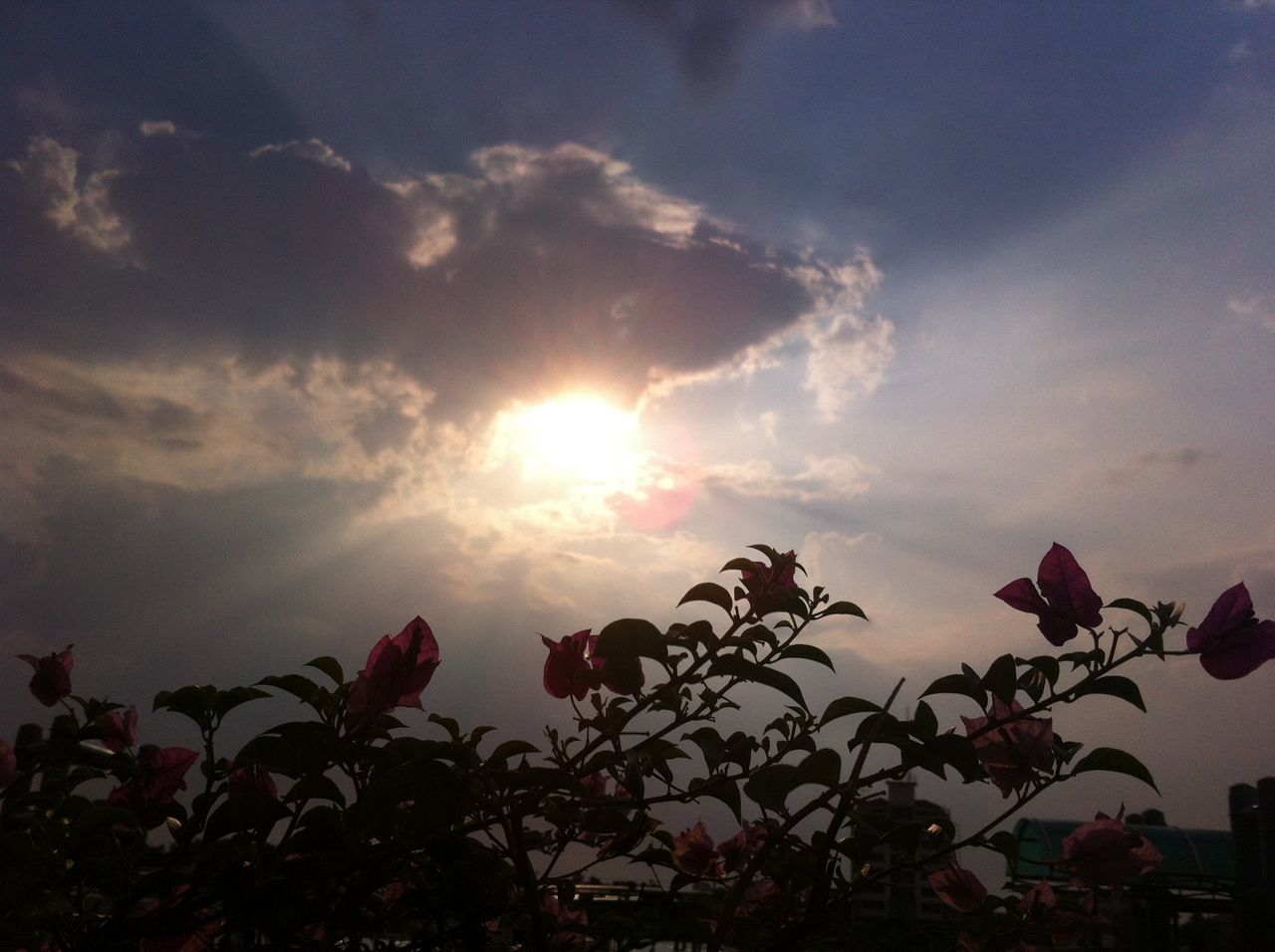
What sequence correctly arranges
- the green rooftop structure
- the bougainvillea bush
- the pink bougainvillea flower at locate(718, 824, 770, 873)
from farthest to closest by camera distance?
the green rooftop structure < the pink bougainvillea flower at locate(718, 824, 770, 873) < the bougainvillea bush

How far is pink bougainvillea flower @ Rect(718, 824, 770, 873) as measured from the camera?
1.98 metres

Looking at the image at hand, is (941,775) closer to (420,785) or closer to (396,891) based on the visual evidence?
(420,785)

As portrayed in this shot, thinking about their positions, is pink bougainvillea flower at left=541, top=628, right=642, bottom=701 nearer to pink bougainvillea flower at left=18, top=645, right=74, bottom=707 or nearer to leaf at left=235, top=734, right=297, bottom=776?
leaf at left=235, top=734, right=297, bottom=776

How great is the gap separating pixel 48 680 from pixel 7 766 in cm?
19

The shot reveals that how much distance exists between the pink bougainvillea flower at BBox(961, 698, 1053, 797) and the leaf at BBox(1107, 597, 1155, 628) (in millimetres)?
238

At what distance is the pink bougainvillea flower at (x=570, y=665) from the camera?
1.73m

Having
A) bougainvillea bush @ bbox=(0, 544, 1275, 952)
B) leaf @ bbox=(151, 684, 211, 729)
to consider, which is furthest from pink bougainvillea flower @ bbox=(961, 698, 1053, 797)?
leaf @ bbox=(151, 684, 211, 729)

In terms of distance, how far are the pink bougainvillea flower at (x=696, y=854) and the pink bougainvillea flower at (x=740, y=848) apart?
0.02 meters

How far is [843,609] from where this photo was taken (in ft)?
5.51

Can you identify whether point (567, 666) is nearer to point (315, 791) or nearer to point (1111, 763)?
point (315, 791)

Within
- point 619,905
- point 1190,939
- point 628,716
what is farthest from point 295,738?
point 1190,939

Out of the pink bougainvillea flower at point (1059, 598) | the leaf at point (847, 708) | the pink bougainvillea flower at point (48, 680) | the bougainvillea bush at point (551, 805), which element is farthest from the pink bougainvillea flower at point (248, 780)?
the pink bougainvillea flower at point (1059, 598)

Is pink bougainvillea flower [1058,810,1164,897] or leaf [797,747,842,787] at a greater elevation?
leaf [797,747,842,787]

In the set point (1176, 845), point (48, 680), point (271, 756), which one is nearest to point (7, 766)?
point (48, 680)
